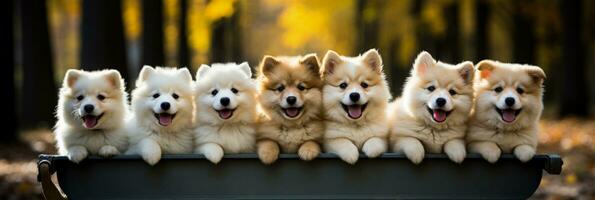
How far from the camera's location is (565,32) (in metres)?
17.9

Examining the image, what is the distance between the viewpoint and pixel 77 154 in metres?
4.61

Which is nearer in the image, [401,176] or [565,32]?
[401,176]

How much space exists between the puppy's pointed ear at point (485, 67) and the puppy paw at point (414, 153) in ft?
2.87

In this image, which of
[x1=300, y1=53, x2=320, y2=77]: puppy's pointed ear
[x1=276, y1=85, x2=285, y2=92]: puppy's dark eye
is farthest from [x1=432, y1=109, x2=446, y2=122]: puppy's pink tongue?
[x1=276, y1=85, x2=285, y2=92]: puppy's dark eye

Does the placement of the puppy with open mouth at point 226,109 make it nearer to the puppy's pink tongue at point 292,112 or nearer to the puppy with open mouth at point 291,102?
the puppy with open mouth at point 291,102

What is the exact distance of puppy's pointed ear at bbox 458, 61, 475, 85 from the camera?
16.8 feet

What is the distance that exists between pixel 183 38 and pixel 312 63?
12657 millimetres

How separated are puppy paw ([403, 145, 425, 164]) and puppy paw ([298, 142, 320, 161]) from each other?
0.55m

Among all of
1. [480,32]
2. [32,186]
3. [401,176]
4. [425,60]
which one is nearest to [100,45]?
[32,186]

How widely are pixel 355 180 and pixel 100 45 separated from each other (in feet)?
19.5

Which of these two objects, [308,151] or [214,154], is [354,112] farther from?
[214,154]

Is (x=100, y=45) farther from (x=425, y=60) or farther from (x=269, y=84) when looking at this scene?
(x=425, y=60)

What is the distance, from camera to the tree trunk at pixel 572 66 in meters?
17.7

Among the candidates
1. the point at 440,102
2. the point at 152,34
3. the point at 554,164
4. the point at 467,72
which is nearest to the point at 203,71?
the point at 440,102
